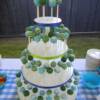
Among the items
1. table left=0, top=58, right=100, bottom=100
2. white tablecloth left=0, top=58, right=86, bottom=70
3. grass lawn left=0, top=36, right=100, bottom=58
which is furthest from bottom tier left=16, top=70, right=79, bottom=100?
grass lawn left=0, top=36, right=100, bottom=58

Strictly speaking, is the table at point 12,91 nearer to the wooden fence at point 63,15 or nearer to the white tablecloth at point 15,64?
the white tablecloth at point 15,64

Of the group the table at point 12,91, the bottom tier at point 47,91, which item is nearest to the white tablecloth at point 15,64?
the table at point 12,91

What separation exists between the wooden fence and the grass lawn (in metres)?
0.17

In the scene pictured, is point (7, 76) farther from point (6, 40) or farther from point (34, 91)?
point (6, 40)

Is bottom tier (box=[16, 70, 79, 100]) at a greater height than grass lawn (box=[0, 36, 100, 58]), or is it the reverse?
bottom tier (box=[16, 70, 79, 100])

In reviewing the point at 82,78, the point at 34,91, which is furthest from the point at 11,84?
the point at 82,78

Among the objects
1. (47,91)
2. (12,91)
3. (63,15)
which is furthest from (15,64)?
(63,15)

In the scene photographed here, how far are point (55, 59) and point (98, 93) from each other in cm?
34

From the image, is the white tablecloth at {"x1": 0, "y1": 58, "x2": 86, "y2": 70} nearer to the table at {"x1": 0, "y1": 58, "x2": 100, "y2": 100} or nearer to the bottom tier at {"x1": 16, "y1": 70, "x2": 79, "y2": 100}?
the table at {"x1": 0, "y1": 58, "x2": 100, "y2": 100}

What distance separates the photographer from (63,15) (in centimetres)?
308

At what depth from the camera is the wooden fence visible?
2977mm

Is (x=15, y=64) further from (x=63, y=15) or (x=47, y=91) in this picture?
(x=63, y=15)

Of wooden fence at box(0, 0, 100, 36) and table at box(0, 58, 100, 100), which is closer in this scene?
table at box(0, 58, 100, 100)

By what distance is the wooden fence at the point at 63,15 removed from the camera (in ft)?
9.77
